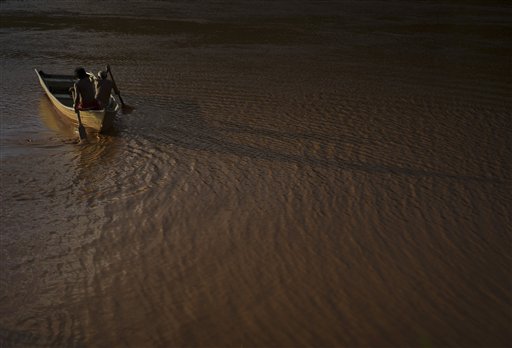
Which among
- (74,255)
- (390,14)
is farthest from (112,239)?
(390,14)

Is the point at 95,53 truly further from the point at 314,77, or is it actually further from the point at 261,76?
the point at 314,77

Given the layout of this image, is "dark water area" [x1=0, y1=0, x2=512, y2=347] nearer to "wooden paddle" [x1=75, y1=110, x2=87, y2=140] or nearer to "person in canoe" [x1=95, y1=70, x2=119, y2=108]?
"wooden paddle" [x1=75, y1=110, x2=87, y2=140]

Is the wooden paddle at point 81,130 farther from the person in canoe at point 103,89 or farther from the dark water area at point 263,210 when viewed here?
the person in canoe at point 103,89

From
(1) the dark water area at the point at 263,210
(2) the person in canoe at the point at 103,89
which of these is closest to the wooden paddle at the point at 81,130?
(1) the dark water area at the point at 263,210

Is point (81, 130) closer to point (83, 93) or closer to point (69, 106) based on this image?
point (83, 93)

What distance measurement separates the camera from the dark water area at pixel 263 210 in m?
4.84

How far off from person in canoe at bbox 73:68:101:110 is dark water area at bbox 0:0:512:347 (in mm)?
633

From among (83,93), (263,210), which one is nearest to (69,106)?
(83,93)

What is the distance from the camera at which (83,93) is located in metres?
9.25

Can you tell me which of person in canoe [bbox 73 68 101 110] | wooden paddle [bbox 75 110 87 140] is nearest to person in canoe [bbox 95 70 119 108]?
person in canoe [bbox 73 68 101 110]

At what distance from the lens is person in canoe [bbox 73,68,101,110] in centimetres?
915

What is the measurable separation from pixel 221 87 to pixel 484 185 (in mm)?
6999

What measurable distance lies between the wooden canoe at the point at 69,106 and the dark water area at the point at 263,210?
0.30m

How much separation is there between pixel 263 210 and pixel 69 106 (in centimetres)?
595
